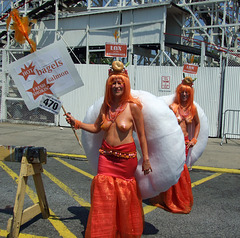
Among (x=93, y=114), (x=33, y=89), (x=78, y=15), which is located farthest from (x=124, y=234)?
(x=78, y=15)

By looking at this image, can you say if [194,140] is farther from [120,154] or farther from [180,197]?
[120,154]

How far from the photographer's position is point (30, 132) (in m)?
9.79

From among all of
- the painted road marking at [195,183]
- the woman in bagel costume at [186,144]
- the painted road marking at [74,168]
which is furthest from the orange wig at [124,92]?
the painted road marking at [74,168]

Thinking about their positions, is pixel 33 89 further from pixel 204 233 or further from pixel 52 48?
pixel 204 233

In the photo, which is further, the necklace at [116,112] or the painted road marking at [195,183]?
the painted road marking at [195,183]

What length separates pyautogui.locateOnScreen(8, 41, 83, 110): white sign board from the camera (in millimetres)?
3299

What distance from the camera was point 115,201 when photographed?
285cm

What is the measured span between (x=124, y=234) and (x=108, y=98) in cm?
137

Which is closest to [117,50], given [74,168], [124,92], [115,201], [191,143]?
[74,168]

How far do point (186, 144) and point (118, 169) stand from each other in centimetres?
162

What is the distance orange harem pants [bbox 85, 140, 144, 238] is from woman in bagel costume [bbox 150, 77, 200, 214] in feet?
4.00

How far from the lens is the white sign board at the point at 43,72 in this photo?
3299mm

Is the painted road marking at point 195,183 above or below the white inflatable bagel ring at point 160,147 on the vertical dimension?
below

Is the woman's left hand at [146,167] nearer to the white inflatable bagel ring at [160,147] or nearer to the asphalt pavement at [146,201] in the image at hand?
the white inflatable bagel ring at [160,147]
